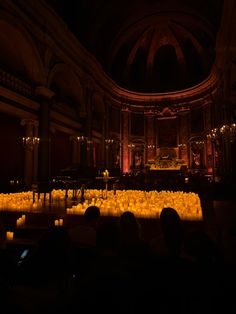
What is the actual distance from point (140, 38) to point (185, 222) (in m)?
25.1

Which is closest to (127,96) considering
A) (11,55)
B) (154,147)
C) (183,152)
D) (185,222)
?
(154,147)

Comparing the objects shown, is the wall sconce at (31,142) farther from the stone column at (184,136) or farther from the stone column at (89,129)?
the stone column at (184,136)

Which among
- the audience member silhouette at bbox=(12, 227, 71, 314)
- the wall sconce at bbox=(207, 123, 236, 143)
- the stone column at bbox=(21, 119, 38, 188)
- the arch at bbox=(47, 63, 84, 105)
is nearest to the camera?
the audience member silhouette at bbox=(12, 227, 71, 314)

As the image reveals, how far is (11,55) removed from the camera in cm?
1457

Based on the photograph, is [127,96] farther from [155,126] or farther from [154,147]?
[154,147]

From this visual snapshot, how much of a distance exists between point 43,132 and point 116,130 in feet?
44.1

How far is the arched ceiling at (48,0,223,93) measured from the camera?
755 inches

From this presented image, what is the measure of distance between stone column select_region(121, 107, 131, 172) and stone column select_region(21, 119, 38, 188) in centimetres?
1399

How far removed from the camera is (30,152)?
13.1m

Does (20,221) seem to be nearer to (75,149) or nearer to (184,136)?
(75,149)

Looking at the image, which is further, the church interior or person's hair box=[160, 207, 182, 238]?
person's hair box=[160, 207, 182, 238]

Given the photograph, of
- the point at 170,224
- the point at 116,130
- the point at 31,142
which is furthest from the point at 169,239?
the point at 116,130

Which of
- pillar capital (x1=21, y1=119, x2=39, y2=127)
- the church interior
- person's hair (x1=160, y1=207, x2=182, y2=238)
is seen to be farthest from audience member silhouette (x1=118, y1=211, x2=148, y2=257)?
pillar capital (x1=21, y1=119, x2=39, y2=127)

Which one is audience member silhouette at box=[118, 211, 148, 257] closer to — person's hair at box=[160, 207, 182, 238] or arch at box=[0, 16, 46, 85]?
person's hair at box=[160, 207, 182, 238]
